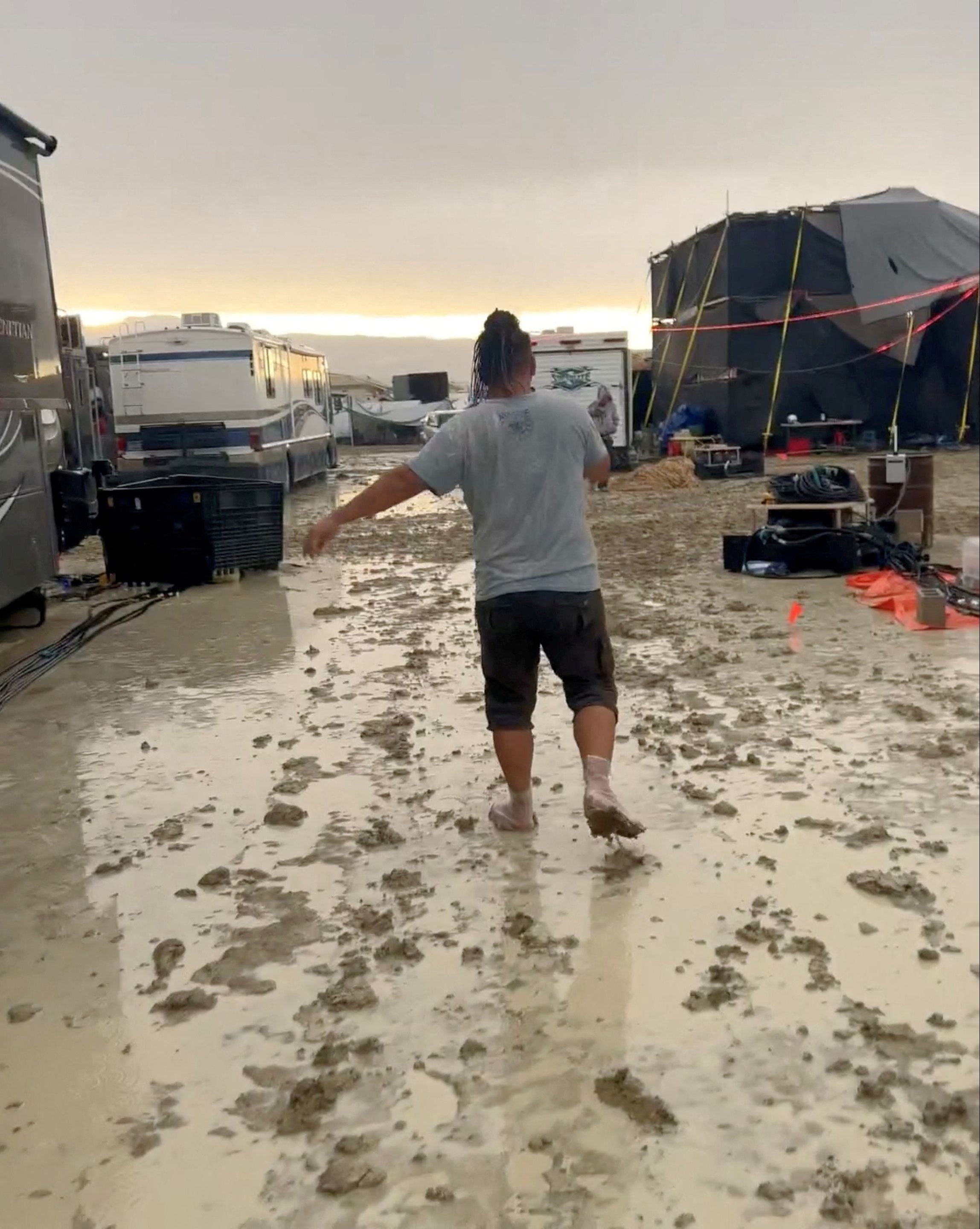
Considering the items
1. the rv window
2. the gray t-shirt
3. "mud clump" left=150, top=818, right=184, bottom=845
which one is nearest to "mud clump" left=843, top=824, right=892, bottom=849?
the gray t-shirt

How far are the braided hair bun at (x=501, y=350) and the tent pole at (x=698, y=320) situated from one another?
22.0 metres

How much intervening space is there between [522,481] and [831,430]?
22.4m

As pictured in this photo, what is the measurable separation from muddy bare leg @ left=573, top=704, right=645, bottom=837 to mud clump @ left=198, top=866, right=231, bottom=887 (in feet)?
4.07

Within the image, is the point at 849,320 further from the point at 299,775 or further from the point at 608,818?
the point at 608,818

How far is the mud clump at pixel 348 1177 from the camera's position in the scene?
2.42 meters

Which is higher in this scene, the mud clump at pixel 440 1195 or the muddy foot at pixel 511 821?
the muddy foot at pixel 511 821

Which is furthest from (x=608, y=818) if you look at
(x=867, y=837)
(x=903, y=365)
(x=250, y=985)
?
(x=903, y=365)

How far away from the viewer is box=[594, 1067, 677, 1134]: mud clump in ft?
8.48

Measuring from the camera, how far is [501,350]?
4.03 metres

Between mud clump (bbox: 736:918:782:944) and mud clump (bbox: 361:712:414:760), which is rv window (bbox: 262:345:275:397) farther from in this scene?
mud clump (bbox: 736:918:782:944)

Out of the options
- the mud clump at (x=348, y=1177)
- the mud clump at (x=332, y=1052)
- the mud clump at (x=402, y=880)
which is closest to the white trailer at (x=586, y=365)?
the mud clump at (x=402, y=880)

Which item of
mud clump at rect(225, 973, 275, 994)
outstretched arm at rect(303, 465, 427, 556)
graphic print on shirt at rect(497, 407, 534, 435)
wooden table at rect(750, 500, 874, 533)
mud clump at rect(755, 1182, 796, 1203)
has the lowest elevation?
mud clump at rect(225, 973, 275, 994)

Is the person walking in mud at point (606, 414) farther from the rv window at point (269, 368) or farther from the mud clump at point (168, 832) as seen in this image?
the mud clump at point (168, 832)

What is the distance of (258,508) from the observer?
11.2m
